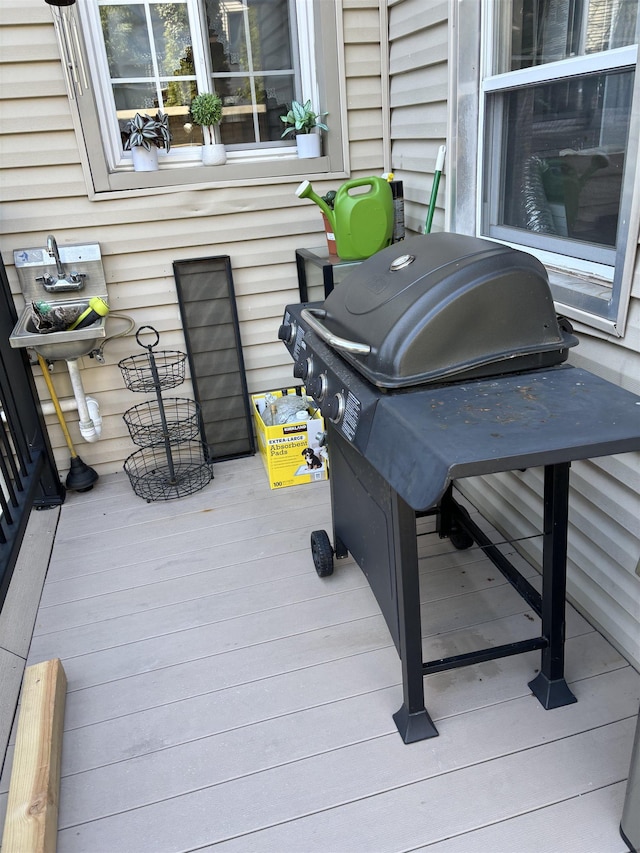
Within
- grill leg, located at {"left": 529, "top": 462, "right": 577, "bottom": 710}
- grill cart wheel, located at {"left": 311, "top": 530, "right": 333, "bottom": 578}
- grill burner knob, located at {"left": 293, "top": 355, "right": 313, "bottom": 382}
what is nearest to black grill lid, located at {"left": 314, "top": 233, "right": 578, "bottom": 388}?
grill burner knob, located at {"left": 293, "top": 355, "right": 313, "bottom": 382}

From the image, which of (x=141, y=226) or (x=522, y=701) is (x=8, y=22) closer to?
(x=141, y=226)

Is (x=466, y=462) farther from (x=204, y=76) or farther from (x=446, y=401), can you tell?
(x=204, y=76)

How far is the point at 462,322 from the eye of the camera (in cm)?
145

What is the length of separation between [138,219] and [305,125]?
2.99ft

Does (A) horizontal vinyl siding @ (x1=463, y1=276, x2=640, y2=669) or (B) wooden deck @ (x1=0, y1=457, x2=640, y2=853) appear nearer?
(B) wooden deck @ (x1=0, y1=457, x2=640, y2=853)

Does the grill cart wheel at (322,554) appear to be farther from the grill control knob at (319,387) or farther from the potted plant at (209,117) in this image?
the potted plant at (209,117)

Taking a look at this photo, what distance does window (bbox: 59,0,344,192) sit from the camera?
9.12 feet

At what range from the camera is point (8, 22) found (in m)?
2.54

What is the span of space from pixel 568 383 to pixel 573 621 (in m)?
0.99

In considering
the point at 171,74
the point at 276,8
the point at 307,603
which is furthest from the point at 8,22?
the point at 307,603

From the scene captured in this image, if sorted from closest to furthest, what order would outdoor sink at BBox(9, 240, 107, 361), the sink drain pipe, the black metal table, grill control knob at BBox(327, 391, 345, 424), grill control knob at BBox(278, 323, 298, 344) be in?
the black metal table → grill control knob at BBox(327, 391, 345, 424) → grill control knob at BBox(278, 323, 298, 344) → outdoor sink at BBox(9, 240, 107, 361) → the sink drain pipe

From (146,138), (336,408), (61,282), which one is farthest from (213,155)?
(336,408)

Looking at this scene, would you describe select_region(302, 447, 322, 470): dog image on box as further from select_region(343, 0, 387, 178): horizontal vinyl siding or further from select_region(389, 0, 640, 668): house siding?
select_region(343, 0, 387, 178): horizontal vinyl siding

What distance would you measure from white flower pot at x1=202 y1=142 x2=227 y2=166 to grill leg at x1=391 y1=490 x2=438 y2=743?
2.12 meters
